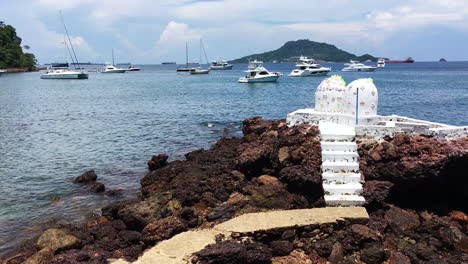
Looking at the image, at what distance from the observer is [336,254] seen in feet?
34.4

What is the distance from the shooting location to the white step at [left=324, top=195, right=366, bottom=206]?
12.5 metres

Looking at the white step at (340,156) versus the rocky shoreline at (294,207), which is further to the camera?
the white step at (340,156)

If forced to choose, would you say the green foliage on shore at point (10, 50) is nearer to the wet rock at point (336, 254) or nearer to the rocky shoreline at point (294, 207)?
the rocky shoreline at point (294, 207)

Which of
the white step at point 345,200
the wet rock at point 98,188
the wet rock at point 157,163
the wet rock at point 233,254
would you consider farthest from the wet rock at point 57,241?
the wet rock at point 157,163

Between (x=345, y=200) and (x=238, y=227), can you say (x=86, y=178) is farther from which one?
(x=345, y=200)

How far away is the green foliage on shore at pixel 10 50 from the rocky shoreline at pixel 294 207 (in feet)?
456

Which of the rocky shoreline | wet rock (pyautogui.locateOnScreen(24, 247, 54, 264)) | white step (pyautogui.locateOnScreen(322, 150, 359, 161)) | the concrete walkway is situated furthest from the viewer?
white step (pyautogui.locateOnScreen(322, 150, 359, 161))

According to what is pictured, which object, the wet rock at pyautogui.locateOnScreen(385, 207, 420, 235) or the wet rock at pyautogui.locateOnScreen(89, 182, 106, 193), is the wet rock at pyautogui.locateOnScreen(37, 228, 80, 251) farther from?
the wet rock at pyautogui.locateOnScreen(385, 207, 420, 235)

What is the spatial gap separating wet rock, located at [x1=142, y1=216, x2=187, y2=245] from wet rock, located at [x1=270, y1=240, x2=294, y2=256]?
2739 millimetres

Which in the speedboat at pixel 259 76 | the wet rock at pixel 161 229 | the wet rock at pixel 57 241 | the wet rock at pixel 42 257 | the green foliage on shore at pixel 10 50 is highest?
the green foliage on shore at pixel 10 50

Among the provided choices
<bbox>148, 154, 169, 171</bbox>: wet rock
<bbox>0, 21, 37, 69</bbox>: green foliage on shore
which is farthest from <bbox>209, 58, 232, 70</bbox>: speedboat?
<bbox>148, 154, 169, 171</bbox>: wet rock

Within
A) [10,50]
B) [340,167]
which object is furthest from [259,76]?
[10,50]

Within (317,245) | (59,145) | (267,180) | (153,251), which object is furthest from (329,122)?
(59,145)

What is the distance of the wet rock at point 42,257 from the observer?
35.0 feet
